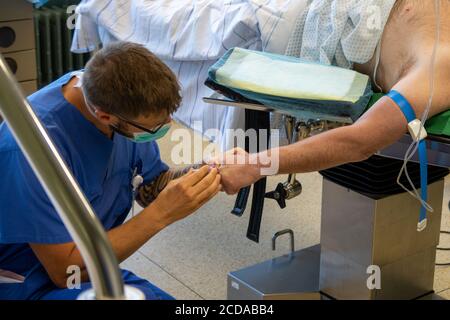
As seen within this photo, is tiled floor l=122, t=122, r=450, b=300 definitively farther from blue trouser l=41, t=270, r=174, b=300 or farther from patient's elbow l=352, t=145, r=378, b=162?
patient's elbow l=352, t=145, r=378, b=162

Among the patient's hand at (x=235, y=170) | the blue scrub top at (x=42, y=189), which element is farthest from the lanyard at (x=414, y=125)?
the blue scrub top at (x=42, y=189)

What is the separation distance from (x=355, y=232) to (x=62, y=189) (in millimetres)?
1323

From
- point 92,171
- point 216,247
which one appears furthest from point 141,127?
point 216,247

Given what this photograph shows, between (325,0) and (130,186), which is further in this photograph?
(325,0)

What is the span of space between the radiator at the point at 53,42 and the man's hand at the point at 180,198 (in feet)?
7.55

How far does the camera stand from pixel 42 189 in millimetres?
1462

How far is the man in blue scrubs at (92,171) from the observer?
4.79 feet

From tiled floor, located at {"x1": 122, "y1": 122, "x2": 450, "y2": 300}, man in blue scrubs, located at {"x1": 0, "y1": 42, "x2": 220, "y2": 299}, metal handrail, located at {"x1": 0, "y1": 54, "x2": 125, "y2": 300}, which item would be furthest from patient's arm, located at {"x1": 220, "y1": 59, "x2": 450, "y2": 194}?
metal handrail, located at {"x1": 0, "y1": 54, "x2": 125, "y2": 300}

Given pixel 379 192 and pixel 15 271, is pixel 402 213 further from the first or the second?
pixel 15 271

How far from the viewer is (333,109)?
1.75m

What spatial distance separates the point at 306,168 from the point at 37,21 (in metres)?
2.36

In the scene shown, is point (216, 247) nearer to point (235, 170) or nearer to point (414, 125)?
point (235, 170)

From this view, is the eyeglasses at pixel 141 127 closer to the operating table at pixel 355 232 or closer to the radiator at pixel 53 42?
the operating table at pixel 355 232
